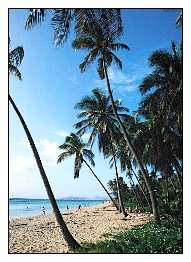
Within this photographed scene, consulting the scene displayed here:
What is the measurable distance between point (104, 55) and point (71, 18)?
3461 millimetres

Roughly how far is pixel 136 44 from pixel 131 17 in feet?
2.24

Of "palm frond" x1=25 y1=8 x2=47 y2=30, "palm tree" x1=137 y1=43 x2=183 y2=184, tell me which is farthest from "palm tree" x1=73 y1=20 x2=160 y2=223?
"palm frond" x1=25 y1=8 x2=47 y2=30

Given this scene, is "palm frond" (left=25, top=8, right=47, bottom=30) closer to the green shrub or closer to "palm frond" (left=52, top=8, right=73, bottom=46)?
"palm frond" (left=52, top=8, right=73, bottom=46)

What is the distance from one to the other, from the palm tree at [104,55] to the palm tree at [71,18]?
392 mm

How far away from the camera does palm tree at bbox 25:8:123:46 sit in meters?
6.73

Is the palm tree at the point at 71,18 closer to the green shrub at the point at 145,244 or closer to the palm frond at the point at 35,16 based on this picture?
the palm frond at the point at 35,16

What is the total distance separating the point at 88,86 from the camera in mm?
7930

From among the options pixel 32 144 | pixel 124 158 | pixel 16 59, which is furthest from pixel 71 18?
pixel 124 158

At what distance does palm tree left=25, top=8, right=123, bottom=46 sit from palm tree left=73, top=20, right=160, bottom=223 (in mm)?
392

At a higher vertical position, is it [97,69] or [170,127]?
[97,69]

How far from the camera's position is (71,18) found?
23.6 ft
